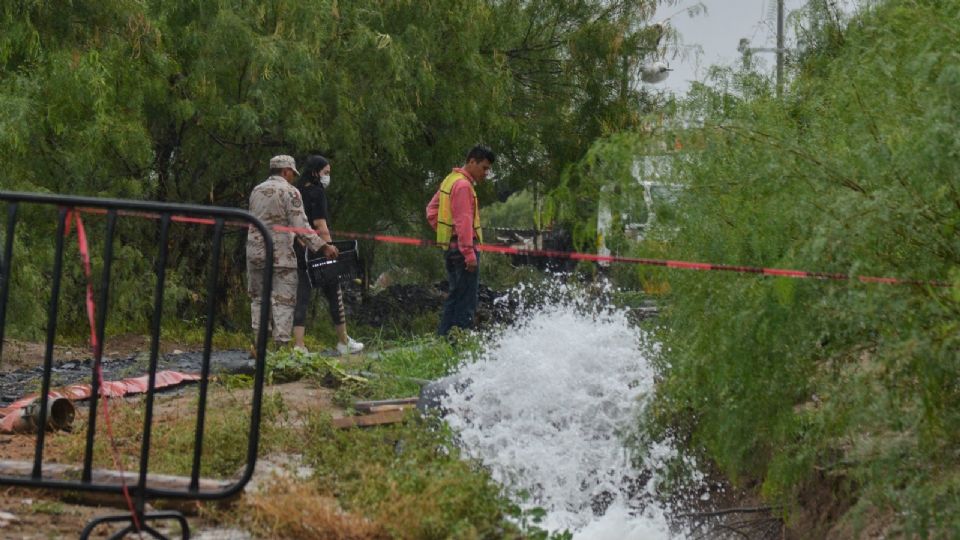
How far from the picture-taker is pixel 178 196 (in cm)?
2031

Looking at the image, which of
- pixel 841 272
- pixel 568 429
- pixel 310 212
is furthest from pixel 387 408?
pixel 310 212

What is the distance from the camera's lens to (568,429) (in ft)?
25.7

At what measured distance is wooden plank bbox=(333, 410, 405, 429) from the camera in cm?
847

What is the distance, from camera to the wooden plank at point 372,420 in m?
8.47

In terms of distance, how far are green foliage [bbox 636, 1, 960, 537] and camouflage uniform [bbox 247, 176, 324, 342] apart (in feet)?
21.6

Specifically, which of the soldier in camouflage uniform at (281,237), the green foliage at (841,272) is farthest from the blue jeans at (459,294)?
the green foliage at (841,272)

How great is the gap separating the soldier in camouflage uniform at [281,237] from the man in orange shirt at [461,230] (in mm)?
1147

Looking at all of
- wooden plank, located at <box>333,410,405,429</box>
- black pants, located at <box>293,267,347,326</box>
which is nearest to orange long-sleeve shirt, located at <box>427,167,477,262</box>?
black pants, located at <box>293,267,347,326</box>

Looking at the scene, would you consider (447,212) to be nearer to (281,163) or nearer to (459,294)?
(459,294)

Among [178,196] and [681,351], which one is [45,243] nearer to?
[178,196]

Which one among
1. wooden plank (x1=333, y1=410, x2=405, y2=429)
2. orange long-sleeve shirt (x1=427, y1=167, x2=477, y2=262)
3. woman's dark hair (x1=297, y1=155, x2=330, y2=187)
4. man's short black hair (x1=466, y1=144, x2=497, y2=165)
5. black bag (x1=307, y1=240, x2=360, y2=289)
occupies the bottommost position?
wooden plank (x1=333, y1=410, x2=405, y2=429)

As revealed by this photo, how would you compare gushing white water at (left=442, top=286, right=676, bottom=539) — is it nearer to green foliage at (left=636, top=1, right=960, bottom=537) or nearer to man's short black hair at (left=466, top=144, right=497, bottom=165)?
green foliage at (left=636, top=1, right=960, bottom=537)

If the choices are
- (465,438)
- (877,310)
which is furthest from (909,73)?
(465,438)

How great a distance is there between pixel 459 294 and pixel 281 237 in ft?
5.45
